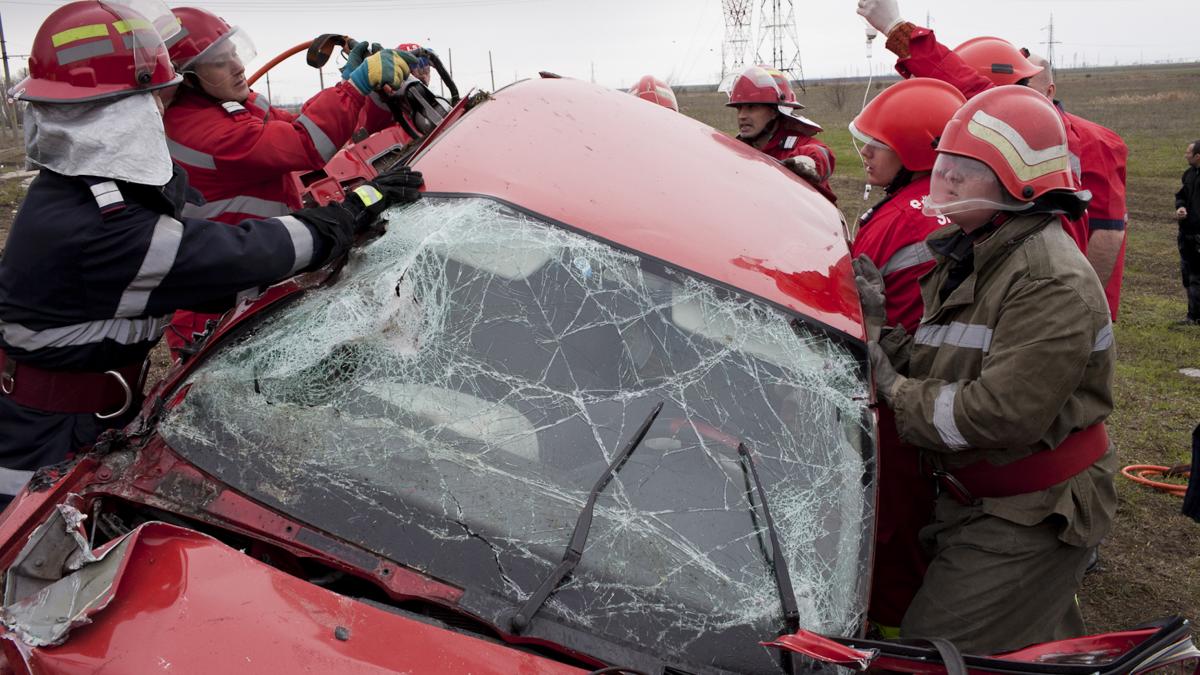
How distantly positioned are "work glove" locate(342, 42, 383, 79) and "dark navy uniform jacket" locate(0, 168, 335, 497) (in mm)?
1382

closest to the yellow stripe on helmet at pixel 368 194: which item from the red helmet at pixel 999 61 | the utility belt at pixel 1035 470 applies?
the utility belt at pixel 1035 470

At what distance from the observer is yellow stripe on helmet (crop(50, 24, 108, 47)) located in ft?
7.60

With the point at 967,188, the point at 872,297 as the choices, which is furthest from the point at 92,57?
the point at 967,188

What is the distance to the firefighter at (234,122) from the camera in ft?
11.0

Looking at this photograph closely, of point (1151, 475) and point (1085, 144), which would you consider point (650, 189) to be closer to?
point (1085, 144)

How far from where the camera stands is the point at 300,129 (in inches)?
135

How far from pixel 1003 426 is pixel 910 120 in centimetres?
132

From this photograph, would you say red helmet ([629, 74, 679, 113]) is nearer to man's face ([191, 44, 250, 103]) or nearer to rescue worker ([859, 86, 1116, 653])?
man's face ([191, 44, 250, 103])

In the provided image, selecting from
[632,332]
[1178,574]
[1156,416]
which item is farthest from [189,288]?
[1156,416]

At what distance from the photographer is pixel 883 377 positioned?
2475 millimetres

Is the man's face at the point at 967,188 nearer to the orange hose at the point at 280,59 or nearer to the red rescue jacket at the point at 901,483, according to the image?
the red rescue jacket at the point at 901,483

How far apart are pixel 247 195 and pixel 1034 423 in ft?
9.25

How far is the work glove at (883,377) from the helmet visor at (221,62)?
8.18 ft

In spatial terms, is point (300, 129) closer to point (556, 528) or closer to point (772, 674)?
point (556, 528)
